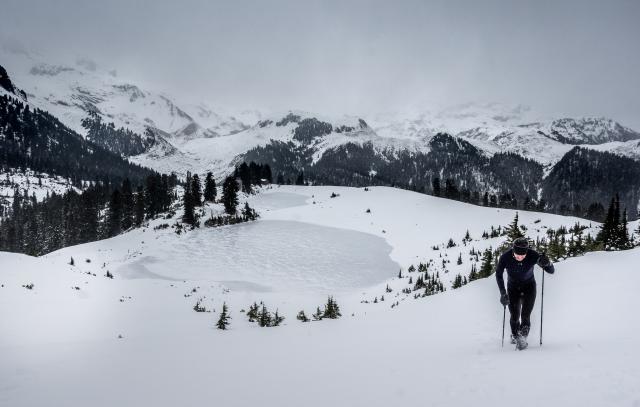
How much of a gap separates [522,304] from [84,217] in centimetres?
8436

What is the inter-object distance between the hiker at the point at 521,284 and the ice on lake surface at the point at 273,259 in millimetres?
16391

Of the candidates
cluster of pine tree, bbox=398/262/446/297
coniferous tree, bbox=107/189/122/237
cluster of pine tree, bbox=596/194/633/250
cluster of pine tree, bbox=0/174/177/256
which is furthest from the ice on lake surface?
coniferous tree, bbox=107/189/122/237

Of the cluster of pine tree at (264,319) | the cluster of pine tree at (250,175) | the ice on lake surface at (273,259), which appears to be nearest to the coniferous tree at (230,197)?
the ice on lake surface at (273,259)

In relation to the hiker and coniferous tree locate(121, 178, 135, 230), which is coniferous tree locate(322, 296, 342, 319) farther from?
coniferous tree locate(121, 178, 135, 230)

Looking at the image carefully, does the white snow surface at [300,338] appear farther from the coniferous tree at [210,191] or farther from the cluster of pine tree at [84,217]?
the cluster of pine tree at [84,217]

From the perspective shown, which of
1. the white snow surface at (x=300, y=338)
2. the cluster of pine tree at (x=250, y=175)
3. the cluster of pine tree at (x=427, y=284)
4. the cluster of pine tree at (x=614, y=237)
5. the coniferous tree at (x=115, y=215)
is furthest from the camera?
the cluster of pine tree at (x=250, y=175)

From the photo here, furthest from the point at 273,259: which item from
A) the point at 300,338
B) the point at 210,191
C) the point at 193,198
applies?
the point at 210,191

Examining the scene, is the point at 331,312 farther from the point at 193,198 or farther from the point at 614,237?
the point at 193,198

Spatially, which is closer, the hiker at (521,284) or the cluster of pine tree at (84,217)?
the hiker at (521,284)

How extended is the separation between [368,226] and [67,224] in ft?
225

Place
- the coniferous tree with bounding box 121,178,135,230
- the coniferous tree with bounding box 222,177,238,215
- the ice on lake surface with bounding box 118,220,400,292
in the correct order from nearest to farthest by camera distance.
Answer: the ice on lake surface with bounding box 118,220,400,292, the coniferous tree with bounding box 222,177,238,215, the coniferous tree with bounding box 121,178,135,230

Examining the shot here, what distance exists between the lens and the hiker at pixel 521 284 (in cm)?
745

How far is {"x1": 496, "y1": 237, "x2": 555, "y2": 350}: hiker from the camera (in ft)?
24.4

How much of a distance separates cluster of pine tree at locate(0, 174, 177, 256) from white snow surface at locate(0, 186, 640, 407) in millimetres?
39275
